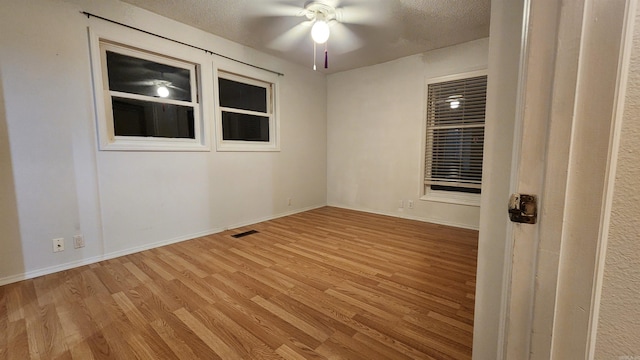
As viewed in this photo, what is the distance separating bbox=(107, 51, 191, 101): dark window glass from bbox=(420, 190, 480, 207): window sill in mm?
3691

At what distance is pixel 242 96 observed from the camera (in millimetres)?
3777

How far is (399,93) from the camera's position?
408cm

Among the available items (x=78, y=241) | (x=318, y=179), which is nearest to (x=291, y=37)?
(x=318, y=179)

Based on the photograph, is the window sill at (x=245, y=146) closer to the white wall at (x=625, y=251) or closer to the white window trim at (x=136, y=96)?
the white window trim at (x=136, y=96)

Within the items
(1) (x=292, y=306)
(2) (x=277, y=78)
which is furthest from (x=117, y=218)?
(2) (x=277, y=78)

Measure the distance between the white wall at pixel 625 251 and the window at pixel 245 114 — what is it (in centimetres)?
357

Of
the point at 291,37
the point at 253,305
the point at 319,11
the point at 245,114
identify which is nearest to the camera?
the point at 253,305

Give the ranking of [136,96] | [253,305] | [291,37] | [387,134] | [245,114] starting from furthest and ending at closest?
[387,134] < [245,114] < [291,37] < [136,96] < [253,305]

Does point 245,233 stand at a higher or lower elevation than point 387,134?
lower

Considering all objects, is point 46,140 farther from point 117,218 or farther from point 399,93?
point 399,93

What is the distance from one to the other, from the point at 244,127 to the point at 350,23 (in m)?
2.02

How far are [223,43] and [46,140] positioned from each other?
7.12 feet

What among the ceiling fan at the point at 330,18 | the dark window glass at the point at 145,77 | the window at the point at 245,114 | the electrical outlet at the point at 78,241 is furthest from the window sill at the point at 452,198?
the electrical outlet at the point at 78,241

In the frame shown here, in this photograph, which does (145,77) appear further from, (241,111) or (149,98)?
(241,111)
